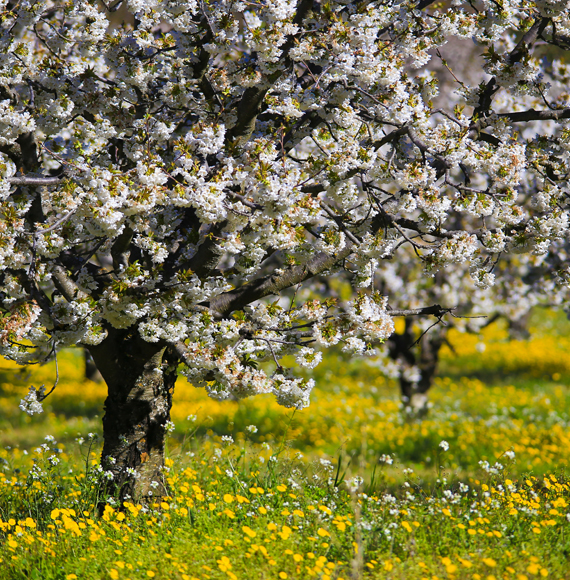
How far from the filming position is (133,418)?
15.2 ft

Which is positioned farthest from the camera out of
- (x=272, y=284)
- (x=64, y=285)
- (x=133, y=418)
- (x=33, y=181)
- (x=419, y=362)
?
(x=419, y=362)

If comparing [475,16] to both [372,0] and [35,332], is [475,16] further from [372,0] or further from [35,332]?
[35,332]

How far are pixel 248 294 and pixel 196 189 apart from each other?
114cm

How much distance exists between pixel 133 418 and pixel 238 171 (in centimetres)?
215

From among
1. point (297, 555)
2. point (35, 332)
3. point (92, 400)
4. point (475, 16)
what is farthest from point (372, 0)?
point (92, 400)

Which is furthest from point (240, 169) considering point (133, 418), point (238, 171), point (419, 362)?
point (419, 362)

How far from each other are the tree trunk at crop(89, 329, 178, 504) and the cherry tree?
143mm

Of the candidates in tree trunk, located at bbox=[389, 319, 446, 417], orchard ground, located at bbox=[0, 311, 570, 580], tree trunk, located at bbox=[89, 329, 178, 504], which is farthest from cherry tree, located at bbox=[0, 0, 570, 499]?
tree trunk, located at bbox=[389, 319, 446, 417]

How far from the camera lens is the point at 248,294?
4.33 meters

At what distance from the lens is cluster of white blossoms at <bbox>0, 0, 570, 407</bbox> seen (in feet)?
11.6

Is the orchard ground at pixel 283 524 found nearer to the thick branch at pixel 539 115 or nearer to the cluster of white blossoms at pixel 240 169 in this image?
the cluster of white blossoms at pixel 240 169

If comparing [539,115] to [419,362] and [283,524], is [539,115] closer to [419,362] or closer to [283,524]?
[283,524]

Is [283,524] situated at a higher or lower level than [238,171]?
lower

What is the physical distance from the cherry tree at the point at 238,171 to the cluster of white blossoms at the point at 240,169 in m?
0.01
